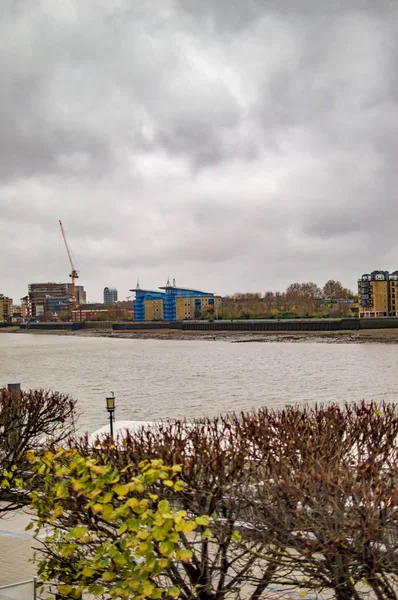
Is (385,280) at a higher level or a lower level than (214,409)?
higher

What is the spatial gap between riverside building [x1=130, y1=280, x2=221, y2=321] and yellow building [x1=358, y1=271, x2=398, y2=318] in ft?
191

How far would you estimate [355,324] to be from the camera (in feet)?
346

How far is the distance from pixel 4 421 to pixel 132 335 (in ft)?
384

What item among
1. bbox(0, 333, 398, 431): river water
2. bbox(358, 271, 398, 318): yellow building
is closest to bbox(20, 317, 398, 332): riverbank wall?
bbox(358, 271, 398, 318): yellow building

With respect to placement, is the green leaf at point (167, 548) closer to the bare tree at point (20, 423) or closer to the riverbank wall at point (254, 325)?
the bare tree at point (20, 423)

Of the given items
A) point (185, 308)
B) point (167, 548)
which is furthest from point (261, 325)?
point (167, 548)

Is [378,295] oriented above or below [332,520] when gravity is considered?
above

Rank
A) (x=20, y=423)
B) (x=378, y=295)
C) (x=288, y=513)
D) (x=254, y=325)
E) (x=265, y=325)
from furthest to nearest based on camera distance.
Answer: (x=378, y=295) → (x=254, y=325) → (x=265, y=325) → (x=20, y=423) → (x=288, y=513)

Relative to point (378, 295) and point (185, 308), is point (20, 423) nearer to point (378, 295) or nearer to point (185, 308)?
point (378, 295)

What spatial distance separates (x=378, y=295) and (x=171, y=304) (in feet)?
234

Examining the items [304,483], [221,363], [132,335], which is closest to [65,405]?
[304,483]

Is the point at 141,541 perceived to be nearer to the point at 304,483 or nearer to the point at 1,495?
the point at 304,483

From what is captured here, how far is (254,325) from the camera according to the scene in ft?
403

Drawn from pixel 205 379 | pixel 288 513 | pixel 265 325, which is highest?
pixel 288 513
